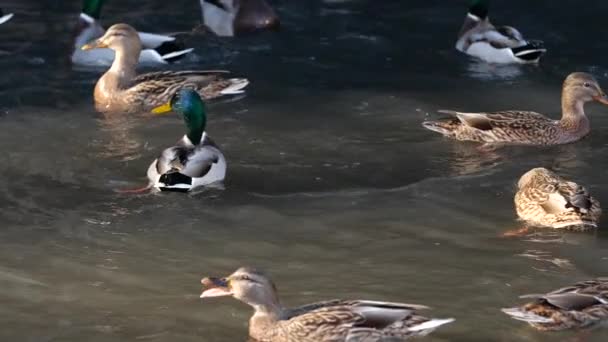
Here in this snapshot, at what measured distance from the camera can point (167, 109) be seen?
11.3 meters

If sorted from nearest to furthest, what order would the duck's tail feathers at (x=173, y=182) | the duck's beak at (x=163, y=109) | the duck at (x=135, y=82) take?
the duck's tail feathers at (x=173, y=182) → the duck's beak at (x=163, y=109) → the duck at (x=135, y=82)

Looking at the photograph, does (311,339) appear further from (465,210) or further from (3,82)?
(3,82)

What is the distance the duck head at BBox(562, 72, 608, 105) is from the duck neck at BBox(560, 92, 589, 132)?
0.02 m

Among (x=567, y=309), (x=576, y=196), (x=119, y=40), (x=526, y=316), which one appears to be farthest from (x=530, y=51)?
(x=526, y=316)

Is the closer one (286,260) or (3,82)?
(286,260)

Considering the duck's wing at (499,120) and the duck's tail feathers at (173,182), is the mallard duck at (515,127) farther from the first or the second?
the duck's tail feathers at (173,182)

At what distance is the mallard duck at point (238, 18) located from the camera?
14531 mm

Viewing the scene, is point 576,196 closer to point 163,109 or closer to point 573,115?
point 573,115

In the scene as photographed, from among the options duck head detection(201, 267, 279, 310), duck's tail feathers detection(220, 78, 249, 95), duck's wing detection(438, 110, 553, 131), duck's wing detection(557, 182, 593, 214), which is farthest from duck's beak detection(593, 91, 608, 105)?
duck head detection(201, 267, 279, 310)

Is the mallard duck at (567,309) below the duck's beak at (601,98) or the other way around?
below

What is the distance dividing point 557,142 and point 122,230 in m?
4.10

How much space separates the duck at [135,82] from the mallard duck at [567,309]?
5.72 m

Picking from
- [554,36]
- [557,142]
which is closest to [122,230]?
[557,142]

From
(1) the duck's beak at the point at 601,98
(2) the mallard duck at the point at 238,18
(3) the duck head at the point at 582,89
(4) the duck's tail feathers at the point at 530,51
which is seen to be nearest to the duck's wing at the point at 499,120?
(3) the duck head at the point at 582,89
